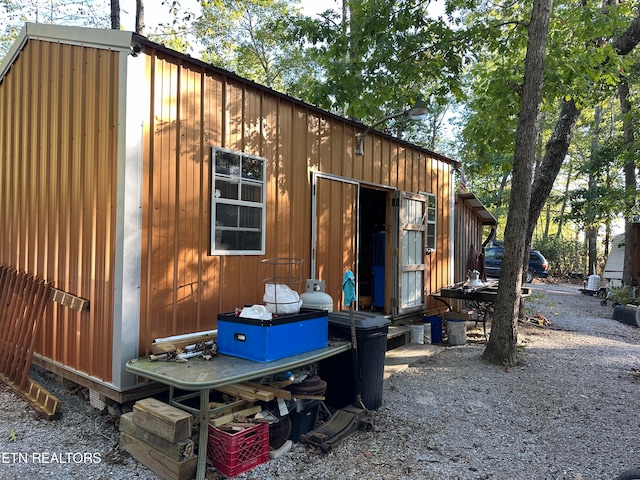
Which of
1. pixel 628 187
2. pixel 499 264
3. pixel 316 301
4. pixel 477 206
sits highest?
pixel 628 187

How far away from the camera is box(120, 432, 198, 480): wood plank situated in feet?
9.46

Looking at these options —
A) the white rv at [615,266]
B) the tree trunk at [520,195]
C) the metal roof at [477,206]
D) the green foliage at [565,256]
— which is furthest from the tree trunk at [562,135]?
the green foliage at [565,256]

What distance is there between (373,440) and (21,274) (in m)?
4.31

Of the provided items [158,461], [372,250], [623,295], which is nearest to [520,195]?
[372,250]

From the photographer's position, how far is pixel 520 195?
19.6ft

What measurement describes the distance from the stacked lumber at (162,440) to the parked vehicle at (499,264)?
46.5 ft

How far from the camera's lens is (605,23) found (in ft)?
22.8

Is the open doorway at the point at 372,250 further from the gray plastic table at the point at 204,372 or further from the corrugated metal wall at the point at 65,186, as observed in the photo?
the corrugated metal wall at the point at 65,186

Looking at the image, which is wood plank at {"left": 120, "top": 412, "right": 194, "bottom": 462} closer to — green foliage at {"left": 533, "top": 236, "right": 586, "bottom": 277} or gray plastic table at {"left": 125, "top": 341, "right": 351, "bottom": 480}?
gray plastic table at {"left": 125, "top": 341, "right": 351, "bottom": 480}

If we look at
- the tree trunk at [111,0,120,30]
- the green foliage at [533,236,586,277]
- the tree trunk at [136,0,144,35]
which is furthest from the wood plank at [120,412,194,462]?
the green foliage at [533,236,586,277]

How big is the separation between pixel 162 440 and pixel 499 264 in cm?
1615

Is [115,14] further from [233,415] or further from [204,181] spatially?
[233,415]

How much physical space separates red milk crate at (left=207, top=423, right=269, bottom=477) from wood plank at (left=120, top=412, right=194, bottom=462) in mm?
188

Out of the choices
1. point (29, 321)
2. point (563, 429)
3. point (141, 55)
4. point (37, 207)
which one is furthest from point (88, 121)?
point (563, 429)
